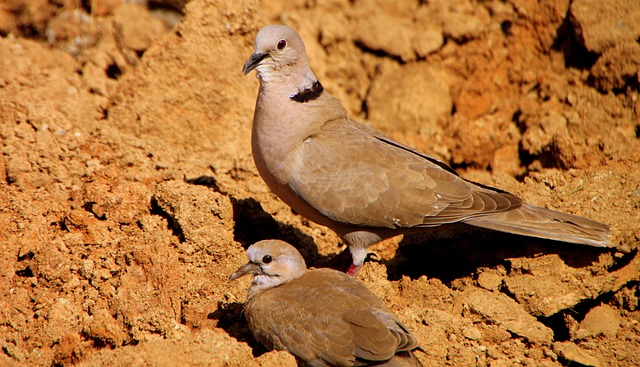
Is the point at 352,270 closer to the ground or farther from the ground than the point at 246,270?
closer to the ground

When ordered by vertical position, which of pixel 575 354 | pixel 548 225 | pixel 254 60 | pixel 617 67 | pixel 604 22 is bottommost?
pixel 575 354

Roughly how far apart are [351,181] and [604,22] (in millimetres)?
3495

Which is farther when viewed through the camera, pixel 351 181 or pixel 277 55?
pixel 277 55

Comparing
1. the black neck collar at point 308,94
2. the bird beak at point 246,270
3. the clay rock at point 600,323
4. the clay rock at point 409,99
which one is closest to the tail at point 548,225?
the clay rock at point 600,323

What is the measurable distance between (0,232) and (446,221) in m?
3.34

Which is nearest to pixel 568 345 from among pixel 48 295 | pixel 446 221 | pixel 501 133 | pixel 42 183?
pixel 446 221

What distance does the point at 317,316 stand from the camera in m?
4.20

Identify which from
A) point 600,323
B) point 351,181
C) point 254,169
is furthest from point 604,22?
point 254,169

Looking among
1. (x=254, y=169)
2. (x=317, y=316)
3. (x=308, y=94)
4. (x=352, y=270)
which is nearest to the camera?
(x=317, y=316)

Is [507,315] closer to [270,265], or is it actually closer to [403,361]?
[403,361]

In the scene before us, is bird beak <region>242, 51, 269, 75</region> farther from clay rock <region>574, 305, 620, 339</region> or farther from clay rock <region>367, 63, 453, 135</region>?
clay rock <region>574, 305, 620, 339</region>

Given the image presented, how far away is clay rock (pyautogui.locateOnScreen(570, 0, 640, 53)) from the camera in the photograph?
6.65 m

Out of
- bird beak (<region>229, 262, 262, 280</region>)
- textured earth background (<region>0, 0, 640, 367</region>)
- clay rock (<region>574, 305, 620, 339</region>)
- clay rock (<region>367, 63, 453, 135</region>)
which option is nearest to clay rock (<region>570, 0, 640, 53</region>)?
textured earth background (<region>0, 0, 640, 367</region>)

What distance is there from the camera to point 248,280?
502 centimetres
